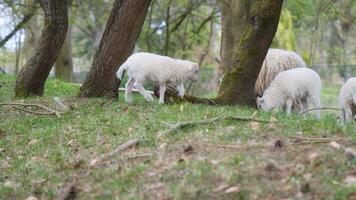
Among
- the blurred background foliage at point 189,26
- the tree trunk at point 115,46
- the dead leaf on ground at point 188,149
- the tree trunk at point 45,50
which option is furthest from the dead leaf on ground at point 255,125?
the blurred background foliage at point 189,26

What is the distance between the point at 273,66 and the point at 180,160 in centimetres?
704

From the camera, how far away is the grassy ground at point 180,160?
5.56 metres

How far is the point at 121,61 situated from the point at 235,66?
2.34m

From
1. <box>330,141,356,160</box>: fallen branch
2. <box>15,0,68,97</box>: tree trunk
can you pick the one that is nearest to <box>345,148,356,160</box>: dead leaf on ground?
<box>330,141,356,160</box>: fallen branch

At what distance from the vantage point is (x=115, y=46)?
12.2m

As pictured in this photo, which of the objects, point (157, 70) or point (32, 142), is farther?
point (157, 70)

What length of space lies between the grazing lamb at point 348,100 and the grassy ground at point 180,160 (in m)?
2.27

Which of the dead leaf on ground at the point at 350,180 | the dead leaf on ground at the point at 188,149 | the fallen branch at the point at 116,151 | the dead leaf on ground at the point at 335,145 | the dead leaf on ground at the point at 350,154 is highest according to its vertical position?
the dead leaf on ground at the point at 335,145

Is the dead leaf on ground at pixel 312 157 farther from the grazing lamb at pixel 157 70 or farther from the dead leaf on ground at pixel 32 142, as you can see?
the grazing lamb at pixel 157 70

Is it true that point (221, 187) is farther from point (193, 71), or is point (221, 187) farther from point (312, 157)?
point (193, 71)

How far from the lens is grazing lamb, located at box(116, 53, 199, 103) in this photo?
36.2ft

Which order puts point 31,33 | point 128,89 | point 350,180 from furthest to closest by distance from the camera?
point 31,33, point 128,89, point 350,180

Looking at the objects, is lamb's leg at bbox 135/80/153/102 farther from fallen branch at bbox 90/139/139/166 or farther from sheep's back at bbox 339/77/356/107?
fallen branch at bbox 90/139/139/166

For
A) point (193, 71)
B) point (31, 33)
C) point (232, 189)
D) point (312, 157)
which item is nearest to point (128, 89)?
point (193, 71)
